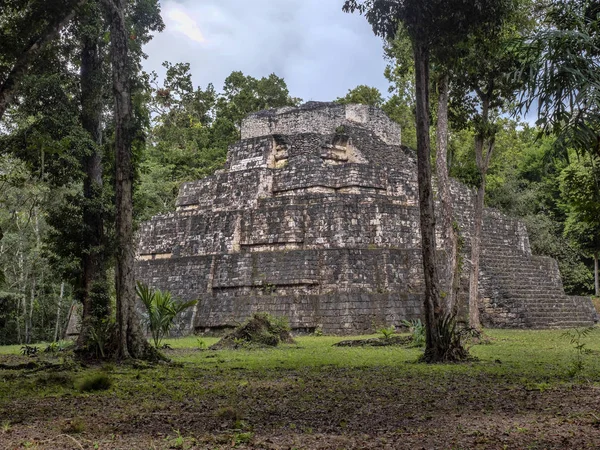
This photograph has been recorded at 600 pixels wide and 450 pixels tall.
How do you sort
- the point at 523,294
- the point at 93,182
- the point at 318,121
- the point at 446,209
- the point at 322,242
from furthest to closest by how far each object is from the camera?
the point at 318,121 < the point at 523,294 < the point at 322,242 < the point at 446,209 < the point at 93,182

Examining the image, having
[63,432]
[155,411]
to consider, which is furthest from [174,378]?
[63,432]

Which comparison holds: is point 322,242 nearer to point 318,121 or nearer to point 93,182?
point 318,121

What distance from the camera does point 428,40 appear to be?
9492 mm

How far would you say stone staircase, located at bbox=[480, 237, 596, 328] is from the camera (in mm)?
17266

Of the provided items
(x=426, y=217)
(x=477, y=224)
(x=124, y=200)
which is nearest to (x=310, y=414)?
(x=426, y=217)

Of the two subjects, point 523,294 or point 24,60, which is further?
point 523,294

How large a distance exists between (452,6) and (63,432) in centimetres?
820

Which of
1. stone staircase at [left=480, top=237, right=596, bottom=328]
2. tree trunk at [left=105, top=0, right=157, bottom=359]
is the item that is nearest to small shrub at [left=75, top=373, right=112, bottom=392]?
tree trunk at [left=105, top=0, right=157, bottom=359]

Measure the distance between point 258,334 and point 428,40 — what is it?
733 cm

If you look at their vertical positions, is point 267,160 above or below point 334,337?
above

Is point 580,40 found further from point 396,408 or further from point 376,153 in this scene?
point 376,153

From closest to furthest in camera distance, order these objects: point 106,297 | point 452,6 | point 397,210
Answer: point 452,6 < point 106,297 < point 397,210

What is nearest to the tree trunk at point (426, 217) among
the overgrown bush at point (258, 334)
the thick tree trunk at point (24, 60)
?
the overgrown bush at point (258, 334)

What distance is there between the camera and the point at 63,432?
4418 mm
